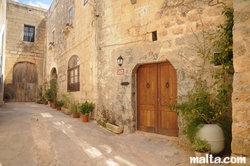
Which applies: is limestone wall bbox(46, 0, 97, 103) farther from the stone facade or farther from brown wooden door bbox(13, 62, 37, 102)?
brown wooden door bbox(13, 62, 37, 102)

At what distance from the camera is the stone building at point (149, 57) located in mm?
2629

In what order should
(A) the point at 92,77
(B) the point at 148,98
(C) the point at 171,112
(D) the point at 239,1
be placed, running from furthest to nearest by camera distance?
(A) the point at 92,77 → (B) the point at 148,98 → (C) the point at 171,112 → (D) the point at 239,1

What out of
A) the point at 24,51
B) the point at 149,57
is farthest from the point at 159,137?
the point at 24,51

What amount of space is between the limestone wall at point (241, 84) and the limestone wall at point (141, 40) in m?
0.87

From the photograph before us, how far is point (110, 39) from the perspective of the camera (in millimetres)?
5324

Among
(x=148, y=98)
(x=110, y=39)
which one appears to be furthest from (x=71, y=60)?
(x=148, y=98)

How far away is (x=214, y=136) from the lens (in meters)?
2.90

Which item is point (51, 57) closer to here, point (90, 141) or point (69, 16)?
point (69, 16)

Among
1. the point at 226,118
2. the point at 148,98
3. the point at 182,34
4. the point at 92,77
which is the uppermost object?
the point at 182,34

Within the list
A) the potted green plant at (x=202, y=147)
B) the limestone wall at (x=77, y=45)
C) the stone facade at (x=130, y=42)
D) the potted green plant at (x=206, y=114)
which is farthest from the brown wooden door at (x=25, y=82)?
the potted green plant at (x=202, y=147)

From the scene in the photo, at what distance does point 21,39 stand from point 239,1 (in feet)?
42.0

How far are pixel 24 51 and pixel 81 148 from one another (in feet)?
36.0

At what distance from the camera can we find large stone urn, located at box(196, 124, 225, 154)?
290 centimetres

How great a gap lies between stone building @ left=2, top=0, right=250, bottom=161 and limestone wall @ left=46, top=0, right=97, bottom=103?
4 cm
